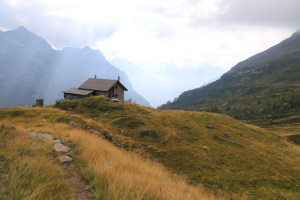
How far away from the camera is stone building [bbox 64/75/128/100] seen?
163 ft

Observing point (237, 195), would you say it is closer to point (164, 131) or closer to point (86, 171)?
point (86, 171)

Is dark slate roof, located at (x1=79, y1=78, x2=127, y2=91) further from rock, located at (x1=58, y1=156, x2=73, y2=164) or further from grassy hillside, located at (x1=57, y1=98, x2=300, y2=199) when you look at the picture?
rock, located at (x1=58, y1=156, x2=73, y2=164)

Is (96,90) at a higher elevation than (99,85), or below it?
below

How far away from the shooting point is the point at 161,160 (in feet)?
46.7

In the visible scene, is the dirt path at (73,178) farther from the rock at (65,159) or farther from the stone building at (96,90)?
the stone building at (96,90)

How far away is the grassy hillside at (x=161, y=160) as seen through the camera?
203 inches

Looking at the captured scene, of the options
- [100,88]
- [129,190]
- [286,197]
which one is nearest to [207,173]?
[286,197]

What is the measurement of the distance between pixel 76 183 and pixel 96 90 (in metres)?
49.1

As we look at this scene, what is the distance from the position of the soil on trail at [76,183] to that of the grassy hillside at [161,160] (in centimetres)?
24

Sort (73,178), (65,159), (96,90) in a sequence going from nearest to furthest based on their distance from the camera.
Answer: (73,178) < (65,159) < (96,90)

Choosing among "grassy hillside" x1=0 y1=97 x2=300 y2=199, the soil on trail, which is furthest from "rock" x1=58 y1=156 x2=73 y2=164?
"grassy hillside" x1=0 y1=97 x2=300 y2=199

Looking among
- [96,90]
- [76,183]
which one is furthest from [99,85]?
[76,183]

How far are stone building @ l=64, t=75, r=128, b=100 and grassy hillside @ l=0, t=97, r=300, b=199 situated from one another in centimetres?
2372

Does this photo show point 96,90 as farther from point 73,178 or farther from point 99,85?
point 73,178
